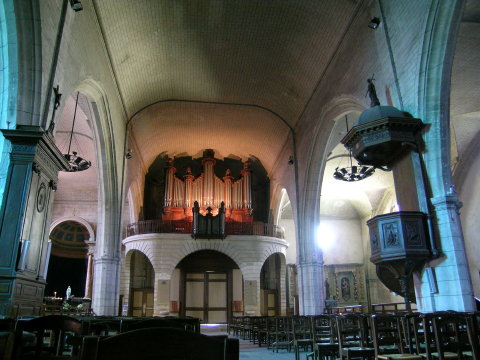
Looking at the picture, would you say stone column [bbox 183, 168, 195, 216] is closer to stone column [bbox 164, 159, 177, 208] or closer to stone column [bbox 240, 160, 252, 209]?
stone column [bbox 164, 159, 177, 208]

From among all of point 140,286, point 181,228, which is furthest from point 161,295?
point 140,286

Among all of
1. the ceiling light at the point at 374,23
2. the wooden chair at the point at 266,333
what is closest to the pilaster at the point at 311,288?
the wooden chair at the point at 266,333

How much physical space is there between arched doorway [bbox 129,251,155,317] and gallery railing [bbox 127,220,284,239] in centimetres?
223

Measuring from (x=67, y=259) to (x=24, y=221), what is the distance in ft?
55.1

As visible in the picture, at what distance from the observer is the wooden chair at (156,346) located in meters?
1.17

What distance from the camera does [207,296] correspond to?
18.9 metres

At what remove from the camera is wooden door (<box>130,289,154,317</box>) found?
1855cm

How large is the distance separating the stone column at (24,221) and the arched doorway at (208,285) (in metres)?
12.6

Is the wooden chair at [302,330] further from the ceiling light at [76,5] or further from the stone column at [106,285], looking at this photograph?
the ceiling light at [76,5]

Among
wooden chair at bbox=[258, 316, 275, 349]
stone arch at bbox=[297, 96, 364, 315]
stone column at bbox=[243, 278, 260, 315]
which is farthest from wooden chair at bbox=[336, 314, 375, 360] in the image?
stone column at bbox=[243, 278, 260, 315]

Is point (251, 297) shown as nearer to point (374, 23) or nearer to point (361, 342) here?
point (374, 23)

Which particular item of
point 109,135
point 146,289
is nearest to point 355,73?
point 109,135

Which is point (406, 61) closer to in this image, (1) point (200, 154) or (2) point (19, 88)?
(2) point (19, 88)

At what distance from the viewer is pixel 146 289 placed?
18.9 metres
